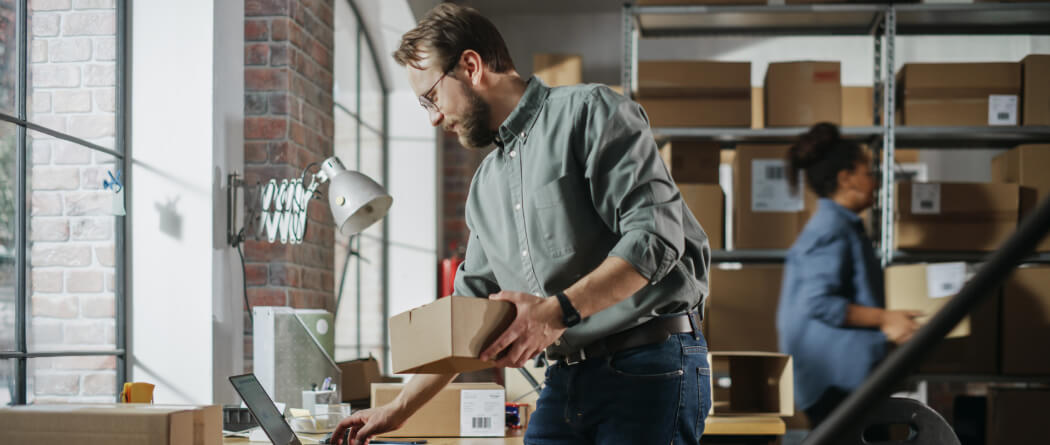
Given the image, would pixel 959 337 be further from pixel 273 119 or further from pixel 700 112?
pixel 273 119

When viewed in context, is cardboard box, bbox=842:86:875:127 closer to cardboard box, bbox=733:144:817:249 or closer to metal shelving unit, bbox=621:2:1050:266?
metal shelving unit, bbox=621:2:1050:266

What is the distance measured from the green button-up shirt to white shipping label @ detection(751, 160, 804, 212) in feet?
7.57

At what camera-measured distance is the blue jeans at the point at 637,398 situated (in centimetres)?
133

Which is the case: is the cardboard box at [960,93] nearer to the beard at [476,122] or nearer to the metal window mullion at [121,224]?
the beard at [476,122]

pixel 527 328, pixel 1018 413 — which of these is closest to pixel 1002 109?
pixel 1018 413

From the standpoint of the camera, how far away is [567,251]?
1.39 meters

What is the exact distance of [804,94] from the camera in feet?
12.0

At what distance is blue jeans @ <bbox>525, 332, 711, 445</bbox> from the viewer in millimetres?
1334

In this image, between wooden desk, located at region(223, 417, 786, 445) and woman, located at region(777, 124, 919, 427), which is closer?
woman, located at region(777, 124, 919, 427)

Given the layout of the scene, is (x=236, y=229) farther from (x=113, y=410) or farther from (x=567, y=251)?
(x=567, y=251)

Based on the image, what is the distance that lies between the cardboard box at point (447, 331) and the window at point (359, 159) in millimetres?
2832

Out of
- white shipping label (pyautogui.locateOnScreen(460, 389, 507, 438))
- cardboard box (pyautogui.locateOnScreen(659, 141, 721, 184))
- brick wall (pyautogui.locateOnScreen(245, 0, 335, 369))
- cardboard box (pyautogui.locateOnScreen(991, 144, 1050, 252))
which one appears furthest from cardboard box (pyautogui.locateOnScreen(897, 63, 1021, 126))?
brick wall (pyautogui.locateOnScreen(245, 0, 335, 369))

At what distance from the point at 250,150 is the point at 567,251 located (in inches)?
77.6

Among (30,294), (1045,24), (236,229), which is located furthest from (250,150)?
(1045,24)
